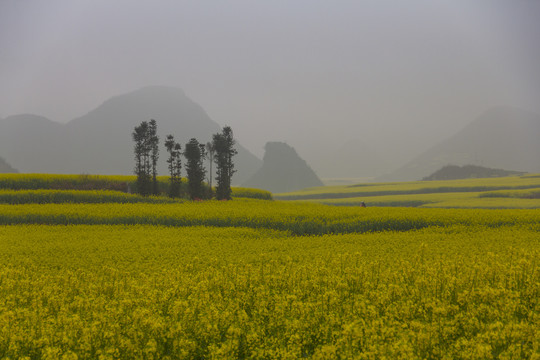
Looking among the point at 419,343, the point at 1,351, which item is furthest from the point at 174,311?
the point at 419,343

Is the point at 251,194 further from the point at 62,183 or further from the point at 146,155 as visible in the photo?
the point at 62,183

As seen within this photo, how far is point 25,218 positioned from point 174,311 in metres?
26.8

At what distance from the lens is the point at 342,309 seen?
8141mm

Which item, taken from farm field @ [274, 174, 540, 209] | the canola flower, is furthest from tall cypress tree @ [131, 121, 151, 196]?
farm field @ [274, 174, 540, 209]

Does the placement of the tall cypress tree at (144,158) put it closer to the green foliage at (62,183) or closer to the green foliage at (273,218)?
the green foliage at (62,183)

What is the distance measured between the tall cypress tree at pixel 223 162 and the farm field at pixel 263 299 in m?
27.0

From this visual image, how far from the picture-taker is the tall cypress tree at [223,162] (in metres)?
49.4

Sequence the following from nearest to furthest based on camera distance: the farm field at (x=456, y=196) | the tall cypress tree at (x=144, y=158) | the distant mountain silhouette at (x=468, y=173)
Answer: the tall cypress tree at (x=144, y=158), the farm field at (x=456, y=196), the distant mountain silhouette at (x=468, y=173)

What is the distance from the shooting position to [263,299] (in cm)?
824

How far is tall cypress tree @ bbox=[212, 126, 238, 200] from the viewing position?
49.4m

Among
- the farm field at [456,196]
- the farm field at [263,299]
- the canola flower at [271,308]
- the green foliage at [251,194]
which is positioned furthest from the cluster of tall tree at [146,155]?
the farm field at [456,196]

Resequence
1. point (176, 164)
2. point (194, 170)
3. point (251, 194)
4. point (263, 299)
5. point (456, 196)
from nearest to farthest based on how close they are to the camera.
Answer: point (263, 299), point (176, 164), point (194, 170), point (251, 194), point (456, 196)

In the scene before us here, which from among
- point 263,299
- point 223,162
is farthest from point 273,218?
point 223,162

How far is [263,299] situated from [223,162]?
43253mm
